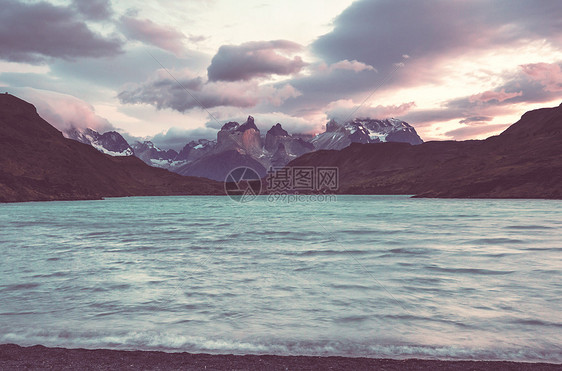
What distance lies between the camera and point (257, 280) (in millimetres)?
21984

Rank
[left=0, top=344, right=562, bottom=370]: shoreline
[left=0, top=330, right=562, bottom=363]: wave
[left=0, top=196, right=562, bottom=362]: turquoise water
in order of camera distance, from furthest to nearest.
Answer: [left=0, top=196, right=562, bottom=362]: turquoise water → [left=0, top=330, right=562, bottom=363]: wave → [left=0, top=344, right=562, bottom=370]: shoreline

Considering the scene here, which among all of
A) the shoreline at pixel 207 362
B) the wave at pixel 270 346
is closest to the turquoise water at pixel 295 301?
the wave at pixel 270 346

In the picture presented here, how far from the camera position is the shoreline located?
953 cm

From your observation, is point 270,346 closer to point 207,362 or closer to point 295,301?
point 207,362

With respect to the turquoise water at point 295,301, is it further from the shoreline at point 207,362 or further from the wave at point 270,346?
the shoreline at point 207,362

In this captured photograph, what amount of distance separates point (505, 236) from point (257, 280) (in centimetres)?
3375

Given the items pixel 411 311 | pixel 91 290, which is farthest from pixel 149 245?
pixel 411 311

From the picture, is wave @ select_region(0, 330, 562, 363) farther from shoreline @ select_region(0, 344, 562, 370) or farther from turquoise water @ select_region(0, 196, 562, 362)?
shoreline @ select_region(0, 344, 562, 370)

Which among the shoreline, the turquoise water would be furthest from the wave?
the shoreline

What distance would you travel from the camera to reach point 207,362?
32.4 ft

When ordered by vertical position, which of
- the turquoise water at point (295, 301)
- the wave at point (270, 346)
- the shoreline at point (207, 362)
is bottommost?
the turquoise water at point (295, 301)

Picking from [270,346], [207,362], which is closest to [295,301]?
[270,346]

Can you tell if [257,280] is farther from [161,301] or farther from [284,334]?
[284,334]

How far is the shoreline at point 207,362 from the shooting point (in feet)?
31.3
